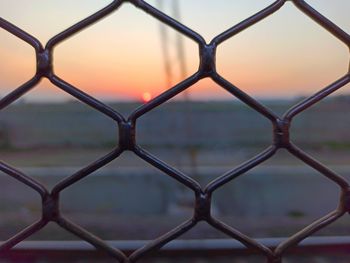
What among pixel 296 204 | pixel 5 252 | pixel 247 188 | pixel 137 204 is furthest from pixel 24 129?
pixel 5 252

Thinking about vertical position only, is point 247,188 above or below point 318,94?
above

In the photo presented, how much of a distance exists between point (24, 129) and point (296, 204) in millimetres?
3274

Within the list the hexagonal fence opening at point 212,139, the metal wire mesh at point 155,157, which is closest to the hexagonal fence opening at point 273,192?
the hexagonal fence opening at point 212,139

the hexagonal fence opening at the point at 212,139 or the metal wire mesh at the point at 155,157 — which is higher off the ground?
the hexagonal fence opening at the point at 212,139

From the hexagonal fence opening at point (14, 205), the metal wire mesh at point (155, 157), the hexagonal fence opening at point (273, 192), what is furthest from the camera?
the hexagonal fence opening at point (273, 192)

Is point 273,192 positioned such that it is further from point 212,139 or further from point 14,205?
point 14,205

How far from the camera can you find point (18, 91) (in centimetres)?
37

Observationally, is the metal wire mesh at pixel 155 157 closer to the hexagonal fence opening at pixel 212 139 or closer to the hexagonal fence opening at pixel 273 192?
the hexagonal fence opening at pixel 212 139

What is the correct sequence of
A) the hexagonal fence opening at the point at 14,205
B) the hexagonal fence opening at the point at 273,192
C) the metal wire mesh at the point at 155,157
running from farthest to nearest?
the hexagonal fence opening at the point at 273,192
the hexagonal fence opening at the point at 14,205
the metal wire mesh at the point at 155,157

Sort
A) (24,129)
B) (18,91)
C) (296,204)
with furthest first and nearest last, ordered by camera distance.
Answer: (296,204)
(24,129)
(18,91)

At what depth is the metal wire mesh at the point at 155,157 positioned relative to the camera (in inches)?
14.6

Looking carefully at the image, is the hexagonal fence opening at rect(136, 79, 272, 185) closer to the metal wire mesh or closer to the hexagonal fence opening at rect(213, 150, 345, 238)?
the hexagonal fence opening at rect(213, 150, 345, 238)

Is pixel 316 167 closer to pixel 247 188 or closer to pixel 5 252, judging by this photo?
pixel 5 252

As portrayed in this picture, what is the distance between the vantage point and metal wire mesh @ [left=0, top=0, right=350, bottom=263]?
1.21 ft
